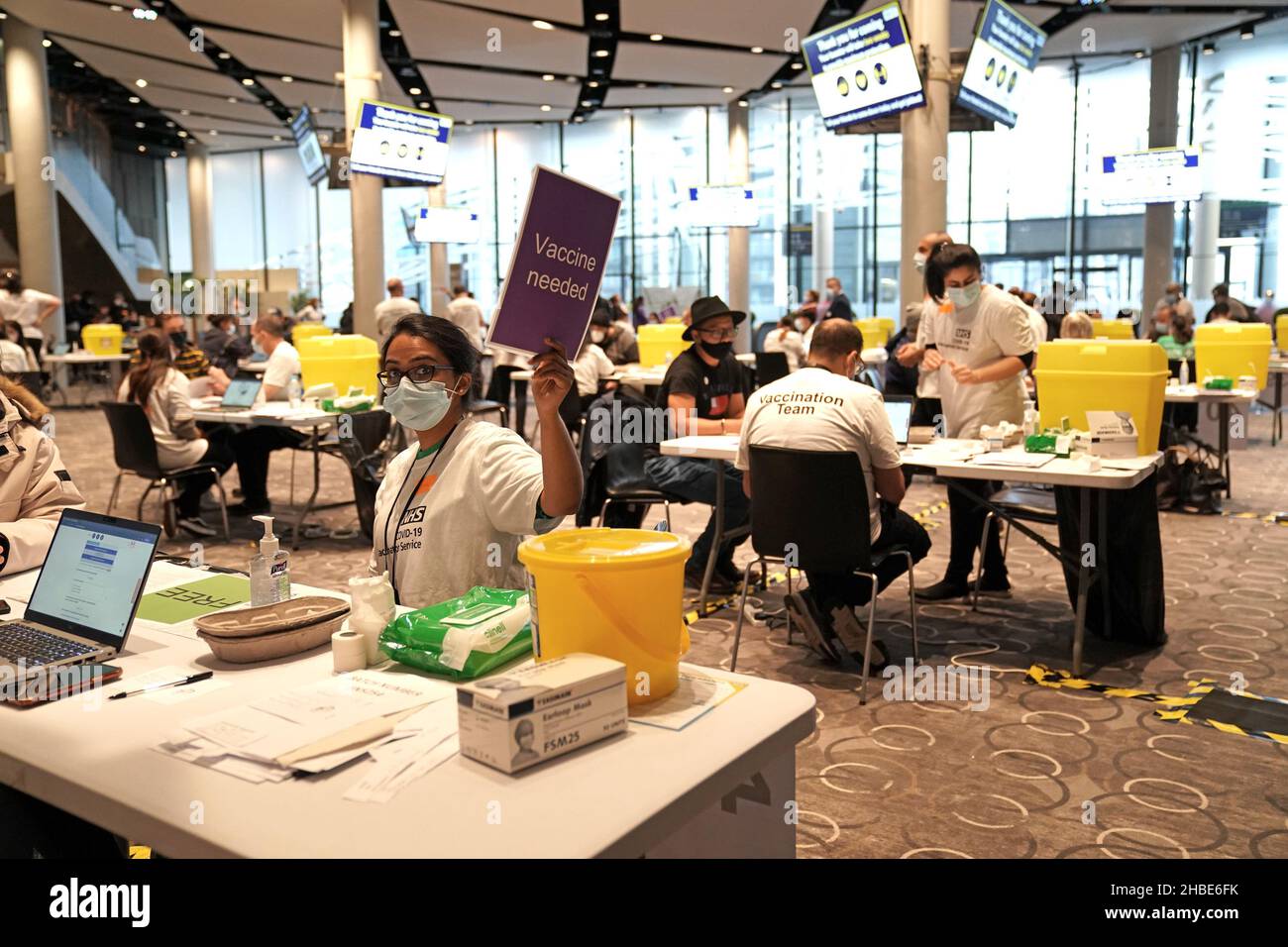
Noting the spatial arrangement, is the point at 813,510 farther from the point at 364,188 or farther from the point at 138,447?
the point at 364,188

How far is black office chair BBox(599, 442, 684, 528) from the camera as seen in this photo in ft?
17.8

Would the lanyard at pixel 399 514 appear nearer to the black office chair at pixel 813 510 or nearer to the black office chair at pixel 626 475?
the black office chair at pixel 813 510

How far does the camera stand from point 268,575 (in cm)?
227

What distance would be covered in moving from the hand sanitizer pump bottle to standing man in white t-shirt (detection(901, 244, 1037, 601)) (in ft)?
11.8

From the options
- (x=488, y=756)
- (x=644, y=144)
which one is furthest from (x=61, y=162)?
(x=488, y=756)

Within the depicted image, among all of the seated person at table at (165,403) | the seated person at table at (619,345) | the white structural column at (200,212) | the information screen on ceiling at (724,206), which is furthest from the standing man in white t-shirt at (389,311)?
the white structural column at (200,212)

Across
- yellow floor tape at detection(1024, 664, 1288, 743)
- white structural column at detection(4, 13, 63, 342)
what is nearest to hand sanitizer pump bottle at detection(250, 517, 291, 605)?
yellow floor tape at detection(1024, 664, 1288, 743)

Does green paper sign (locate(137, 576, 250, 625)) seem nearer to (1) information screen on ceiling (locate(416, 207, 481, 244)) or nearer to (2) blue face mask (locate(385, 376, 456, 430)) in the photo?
(2) blue face mask (locate(385, 376, 456, 430))

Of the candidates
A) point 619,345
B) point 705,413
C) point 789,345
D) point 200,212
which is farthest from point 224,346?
point 200,212

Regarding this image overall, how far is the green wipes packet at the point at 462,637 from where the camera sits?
1.87 meters

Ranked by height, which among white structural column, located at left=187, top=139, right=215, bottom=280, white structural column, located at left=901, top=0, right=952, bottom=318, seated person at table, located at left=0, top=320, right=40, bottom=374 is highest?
white structural column, located at left=187, top=139, right=215, bottom=280

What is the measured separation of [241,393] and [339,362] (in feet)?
2.34

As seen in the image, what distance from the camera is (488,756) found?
1517 mm
